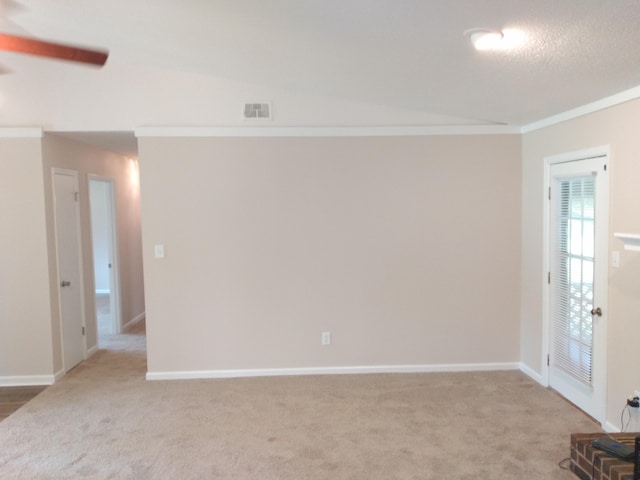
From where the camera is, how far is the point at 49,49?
217 cm

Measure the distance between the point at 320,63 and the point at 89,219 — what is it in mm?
3384

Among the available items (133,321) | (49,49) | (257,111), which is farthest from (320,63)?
(133,321)

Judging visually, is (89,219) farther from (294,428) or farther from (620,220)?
(620,220)

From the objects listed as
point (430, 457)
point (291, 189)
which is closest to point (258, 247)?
point (291, 189)

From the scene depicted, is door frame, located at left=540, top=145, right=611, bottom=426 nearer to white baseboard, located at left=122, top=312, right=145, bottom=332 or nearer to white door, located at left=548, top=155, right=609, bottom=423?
white door, located at left=548, top=155, right=609, bottom=423

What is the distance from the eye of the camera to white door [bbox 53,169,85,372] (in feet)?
14.6

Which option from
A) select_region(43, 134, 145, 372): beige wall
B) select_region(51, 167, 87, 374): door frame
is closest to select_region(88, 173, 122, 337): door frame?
select_region(43, 134, 145, 372): beige wall

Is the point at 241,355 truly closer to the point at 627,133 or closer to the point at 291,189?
the point at 291,189

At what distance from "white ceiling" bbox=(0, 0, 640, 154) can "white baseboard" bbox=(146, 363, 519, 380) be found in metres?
2.36

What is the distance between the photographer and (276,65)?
3465 millimetres

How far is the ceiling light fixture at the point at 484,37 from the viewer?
2.23 metres

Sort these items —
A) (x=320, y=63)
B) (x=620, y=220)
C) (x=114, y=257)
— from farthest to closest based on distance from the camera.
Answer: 1. (x=114, y=257)
2. (x=320, y=63)
3. (x=620, y=220)

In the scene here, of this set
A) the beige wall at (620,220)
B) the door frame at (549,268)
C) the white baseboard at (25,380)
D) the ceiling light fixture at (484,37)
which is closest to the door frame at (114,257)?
the white baseboard at (25,380)

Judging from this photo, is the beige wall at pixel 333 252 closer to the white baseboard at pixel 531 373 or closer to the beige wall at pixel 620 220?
the white baseboard at pixel 531 373
